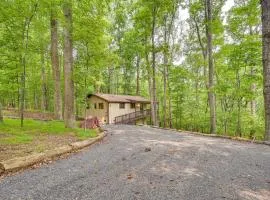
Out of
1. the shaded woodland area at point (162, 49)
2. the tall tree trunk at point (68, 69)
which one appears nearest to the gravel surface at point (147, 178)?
the shaded woodland area at point (162, 49)

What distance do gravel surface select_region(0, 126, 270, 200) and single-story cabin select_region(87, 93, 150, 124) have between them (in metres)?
17.0

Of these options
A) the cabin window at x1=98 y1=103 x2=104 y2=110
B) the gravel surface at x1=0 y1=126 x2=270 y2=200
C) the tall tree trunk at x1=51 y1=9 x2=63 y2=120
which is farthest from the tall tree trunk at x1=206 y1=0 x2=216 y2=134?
the cabin window at x1=98 y1=103 x2=104 y2=110

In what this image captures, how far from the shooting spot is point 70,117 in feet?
36.0

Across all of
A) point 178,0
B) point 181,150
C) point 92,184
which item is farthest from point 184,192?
point 178,0

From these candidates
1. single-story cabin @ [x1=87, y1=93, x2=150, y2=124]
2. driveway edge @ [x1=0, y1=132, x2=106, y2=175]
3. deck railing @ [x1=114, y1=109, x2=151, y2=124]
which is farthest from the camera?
deck railing @ [x1=114, y1=109, x2=151, y2=124]

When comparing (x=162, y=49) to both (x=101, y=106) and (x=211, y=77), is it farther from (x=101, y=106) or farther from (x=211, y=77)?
(x=101, y=106)

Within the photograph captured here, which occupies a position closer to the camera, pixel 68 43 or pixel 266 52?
pixel 266 52

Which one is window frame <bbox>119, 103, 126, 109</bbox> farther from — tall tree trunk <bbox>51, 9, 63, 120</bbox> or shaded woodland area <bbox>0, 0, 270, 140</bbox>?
tall tree trunk <bbox>51, 9, 63, 120</bbox>

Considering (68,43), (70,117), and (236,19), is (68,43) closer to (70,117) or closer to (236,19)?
(70,117)

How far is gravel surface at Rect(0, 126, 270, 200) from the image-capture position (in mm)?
3359

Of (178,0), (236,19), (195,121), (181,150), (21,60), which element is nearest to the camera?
(181,150)

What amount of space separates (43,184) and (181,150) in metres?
4.35

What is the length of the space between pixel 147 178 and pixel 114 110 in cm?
1965

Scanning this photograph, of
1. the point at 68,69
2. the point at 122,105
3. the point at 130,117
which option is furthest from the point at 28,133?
the point at 122,105
